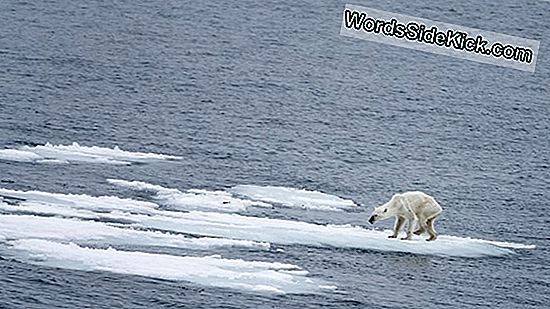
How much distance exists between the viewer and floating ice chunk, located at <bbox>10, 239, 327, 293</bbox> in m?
13.2

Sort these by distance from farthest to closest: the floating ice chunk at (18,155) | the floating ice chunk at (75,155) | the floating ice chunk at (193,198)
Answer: the floating ice chunk at (75,155) → the floating ice chunk at (18,155) → the floating ice chunk at (193,198)

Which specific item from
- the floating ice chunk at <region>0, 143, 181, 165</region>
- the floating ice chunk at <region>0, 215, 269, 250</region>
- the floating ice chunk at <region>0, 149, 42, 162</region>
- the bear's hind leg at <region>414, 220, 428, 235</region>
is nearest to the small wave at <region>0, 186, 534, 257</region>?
the bear's hind leg at <region>414, 220, 428, 235</region>

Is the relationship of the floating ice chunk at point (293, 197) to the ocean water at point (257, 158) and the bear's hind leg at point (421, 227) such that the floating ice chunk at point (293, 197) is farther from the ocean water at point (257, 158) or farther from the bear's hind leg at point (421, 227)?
the bear's hind leg at point (421, 227)

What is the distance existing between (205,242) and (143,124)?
704cm

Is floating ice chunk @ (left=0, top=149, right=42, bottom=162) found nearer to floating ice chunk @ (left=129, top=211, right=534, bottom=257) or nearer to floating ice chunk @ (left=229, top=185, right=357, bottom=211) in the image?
floating ice chunk @ (left=229, top=185, right=357, bottom=211)

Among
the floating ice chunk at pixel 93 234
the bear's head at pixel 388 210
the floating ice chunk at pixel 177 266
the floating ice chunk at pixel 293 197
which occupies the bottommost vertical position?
the floating ice chunk at pixel 177 266

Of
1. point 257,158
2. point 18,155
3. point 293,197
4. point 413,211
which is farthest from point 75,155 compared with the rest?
point 413,211

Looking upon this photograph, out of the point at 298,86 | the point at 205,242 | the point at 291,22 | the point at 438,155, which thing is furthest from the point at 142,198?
the point at 291,22

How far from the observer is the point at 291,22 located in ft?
95.2

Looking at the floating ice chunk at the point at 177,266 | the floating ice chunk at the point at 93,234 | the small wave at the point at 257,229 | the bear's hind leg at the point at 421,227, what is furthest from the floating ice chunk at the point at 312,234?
the floating ice chunk at the point at 177,266

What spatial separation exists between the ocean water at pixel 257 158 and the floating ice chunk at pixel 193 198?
2.0 inches

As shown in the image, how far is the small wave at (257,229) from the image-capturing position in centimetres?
1523

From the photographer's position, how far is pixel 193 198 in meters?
16.8

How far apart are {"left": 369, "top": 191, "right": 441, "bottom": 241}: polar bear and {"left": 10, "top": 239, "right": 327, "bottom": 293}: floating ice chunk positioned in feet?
7.43
